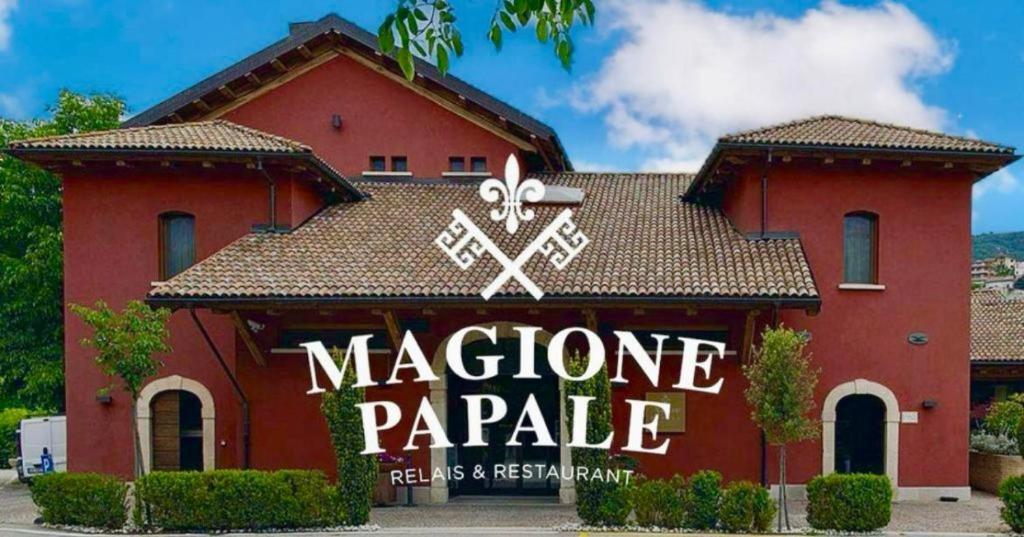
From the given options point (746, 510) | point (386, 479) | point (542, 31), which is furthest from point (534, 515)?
point (542, 31)

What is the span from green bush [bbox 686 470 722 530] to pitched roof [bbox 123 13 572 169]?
10.2 meters

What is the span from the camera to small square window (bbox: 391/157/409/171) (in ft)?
68.3

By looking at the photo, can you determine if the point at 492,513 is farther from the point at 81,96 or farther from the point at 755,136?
the point at 81,96

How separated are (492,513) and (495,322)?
3.82 meters

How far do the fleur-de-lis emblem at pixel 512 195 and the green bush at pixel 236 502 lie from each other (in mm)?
7708

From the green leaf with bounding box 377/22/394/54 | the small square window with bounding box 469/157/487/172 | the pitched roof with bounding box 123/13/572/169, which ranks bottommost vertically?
the green leaf with bounding box 377/22/394/54

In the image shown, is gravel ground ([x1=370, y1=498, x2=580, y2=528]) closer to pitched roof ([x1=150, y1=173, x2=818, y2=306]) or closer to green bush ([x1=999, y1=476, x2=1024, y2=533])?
pitched roof ([x1=150, y1=173, x2=818, y2=306])

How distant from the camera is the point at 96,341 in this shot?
13.6 metres

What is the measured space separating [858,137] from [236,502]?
14578mm

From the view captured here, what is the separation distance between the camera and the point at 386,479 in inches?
625

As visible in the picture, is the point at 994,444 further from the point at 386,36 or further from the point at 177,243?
the point at 177,243

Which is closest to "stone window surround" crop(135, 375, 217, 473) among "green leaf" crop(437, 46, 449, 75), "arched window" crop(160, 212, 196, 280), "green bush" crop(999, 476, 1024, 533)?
"arched window" crop(160, 212, 196, 280)

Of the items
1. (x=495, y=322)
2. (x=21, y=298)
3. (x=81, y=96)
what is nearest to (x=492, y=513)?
(x=495, y=322)

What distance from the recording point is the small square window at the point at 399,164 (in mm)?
20828
